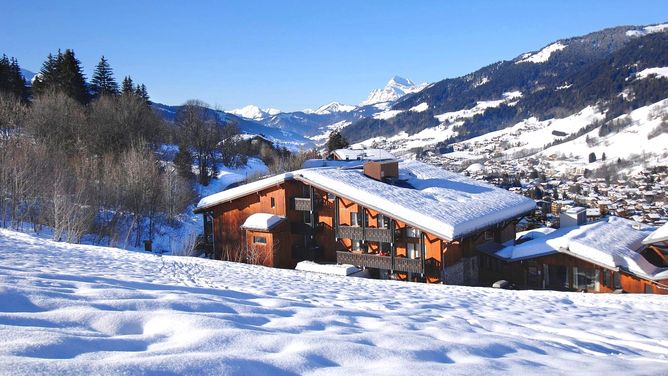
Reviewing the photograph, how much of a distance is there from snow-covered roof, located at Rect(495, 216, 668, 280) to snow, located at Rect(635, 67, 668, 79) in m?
174

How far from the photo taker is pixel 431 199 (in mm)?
28312

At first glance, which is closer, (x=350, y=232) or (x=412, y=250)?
(x=412, y=250)

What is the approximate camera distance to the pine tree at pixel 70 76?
50.2 metres

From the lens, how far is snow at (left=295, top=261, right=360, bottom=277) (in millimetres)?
26109

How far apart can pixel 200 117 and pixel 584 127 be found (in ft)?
465

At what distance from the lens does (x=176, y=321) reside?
5.67 m

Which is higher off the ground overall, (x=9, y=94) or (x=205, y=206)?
(x=9, y=94)

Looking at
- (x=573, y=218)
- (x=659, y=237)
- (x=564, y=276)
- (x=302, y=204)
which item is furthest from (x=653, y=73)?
(x=302, y=204)

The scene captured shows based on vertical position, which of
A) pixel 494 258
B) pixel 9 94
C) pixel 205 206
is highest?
pixel 9 94

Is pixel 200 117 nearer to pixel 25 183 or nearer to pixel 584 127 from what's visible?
pixel 25 183

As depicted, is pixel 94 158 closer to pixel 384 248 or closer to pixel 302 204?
pixel 302 204

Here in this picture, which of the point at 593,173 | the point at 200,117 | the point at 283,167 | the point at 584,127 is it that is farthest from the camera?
the point at 584,127

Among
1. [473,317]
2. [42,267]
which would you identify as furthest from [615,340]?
[42,267]

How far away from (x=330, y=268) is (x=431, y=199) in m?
7.29
